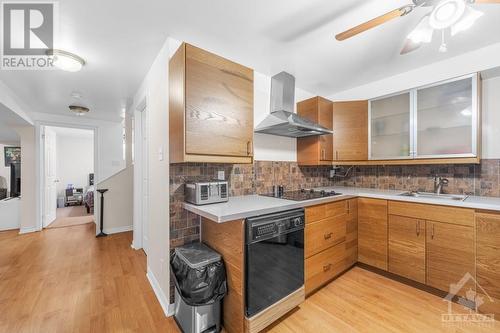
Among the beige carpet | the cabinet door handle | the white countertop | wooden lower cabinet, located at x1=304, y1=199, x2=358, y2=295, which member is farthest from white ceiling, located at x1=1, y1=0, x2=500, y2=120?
the beige carpet

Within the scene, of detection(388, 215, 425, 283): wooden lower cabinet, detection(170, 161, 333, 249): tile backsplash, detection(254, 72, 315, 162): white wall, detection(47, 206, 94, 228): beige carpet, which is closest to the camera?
detection(170, 161, 333, 249): tile backsplash

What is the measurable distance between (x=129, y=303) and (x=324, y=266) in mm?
1875

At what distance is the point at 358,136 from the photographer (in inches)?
109

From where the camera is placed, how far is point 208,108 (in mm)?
1576

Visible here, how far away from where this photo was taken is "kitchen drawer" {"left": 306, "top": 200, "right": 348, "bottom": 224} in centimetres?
185

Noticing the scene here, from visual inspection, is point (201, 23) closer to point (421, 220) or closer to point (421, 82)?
point (421, 82)

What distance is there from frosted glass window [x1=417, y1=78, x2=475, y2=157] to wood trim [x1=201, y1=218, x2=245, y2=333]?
7.62 feet

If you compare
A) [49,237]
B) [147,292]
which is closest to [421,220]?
[147,292]

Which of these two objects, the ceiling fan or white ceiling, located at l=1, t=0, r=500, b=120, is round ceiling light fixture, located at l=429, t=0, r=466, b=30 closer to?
the ceiling fan

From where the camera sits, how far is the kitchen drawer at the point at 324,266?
1863 millimetres

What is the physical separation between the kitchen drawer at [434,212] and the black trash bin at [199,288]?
1.90m

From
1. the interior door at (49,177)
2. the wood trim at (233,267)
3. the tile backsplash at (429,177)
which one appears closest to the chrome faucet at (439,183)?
the tile backsplash at (429,177)

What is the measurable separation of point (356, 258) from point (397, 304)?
63 centimetres

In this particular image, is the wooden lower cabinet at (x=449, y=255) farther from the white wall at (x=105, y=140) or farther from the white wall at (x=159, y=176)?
the white wall at (x=105, y=140)
